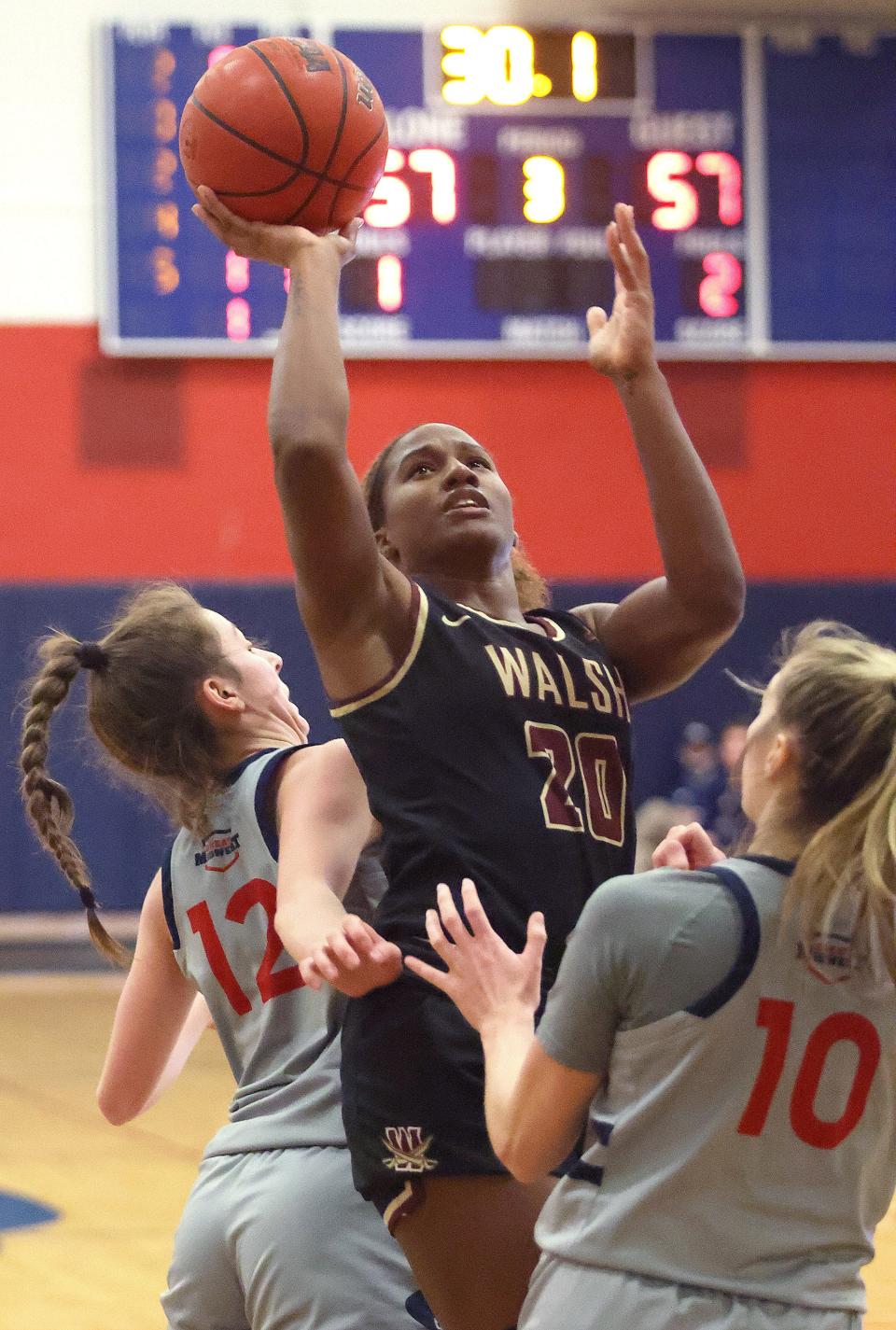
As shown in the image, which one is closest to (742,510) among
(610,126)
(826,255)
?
(826,255)

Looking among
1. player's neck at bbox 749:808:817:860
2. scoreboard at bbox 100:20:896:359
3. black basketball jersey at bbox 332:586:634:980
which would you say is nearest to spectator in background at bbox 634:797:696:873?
scoreboard at bbox 100:20:896:359

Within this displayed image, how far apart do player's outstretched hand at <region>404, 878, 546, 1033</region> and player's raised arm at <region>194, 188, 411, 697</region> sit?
34 cm

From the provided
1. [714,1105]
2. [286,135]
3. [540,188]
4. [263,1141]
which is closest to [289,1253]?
[263,1141]

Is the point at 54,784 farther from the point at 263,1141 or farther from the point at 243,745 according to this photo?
the point at 263,1141

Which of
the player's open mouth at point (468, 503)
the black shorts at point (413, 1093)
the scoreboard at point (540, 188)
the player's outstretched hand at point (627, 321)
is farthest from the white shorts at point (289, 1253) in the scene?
the scoreboard at point (540, 188)

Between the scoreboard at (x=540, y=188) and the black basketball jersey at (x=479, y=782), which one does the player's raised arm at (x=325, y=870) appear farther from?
the scoreboard at (x=540, y=188)

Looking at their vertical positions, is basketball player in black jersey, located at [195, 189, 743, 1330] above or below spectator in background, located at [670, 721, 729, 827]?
above

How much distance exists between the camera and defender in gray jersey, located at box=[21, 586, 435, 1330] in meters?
1.96

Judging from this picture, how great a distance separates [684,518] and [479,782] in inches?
19.3

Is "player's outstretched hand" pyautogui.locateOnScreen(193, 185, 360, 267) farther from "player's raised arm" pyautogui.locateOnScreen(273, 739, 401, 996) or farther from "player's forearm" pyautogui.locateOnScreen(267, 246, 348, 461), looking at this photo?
"player's raised arm" pyautogui.locateOnScreen(273, 739, 401, 996)

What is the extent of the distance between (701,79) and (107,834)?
486cm

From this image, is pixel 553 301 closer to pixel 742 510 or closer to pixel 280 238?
pixel 742 510

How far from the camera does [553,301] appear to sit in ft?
28.2

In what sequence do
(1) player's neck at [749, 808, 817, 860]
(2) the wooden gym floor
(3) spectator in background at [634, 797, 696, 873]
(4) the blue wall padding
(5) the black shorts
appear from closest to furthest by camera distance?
(1) player's neck at [749, 808, 817, 860] → (5) the black shorts → (2) the wooden gym floor → (3) spectator in background at [634, 797, 696, 873] → (4) the blue wall padding
